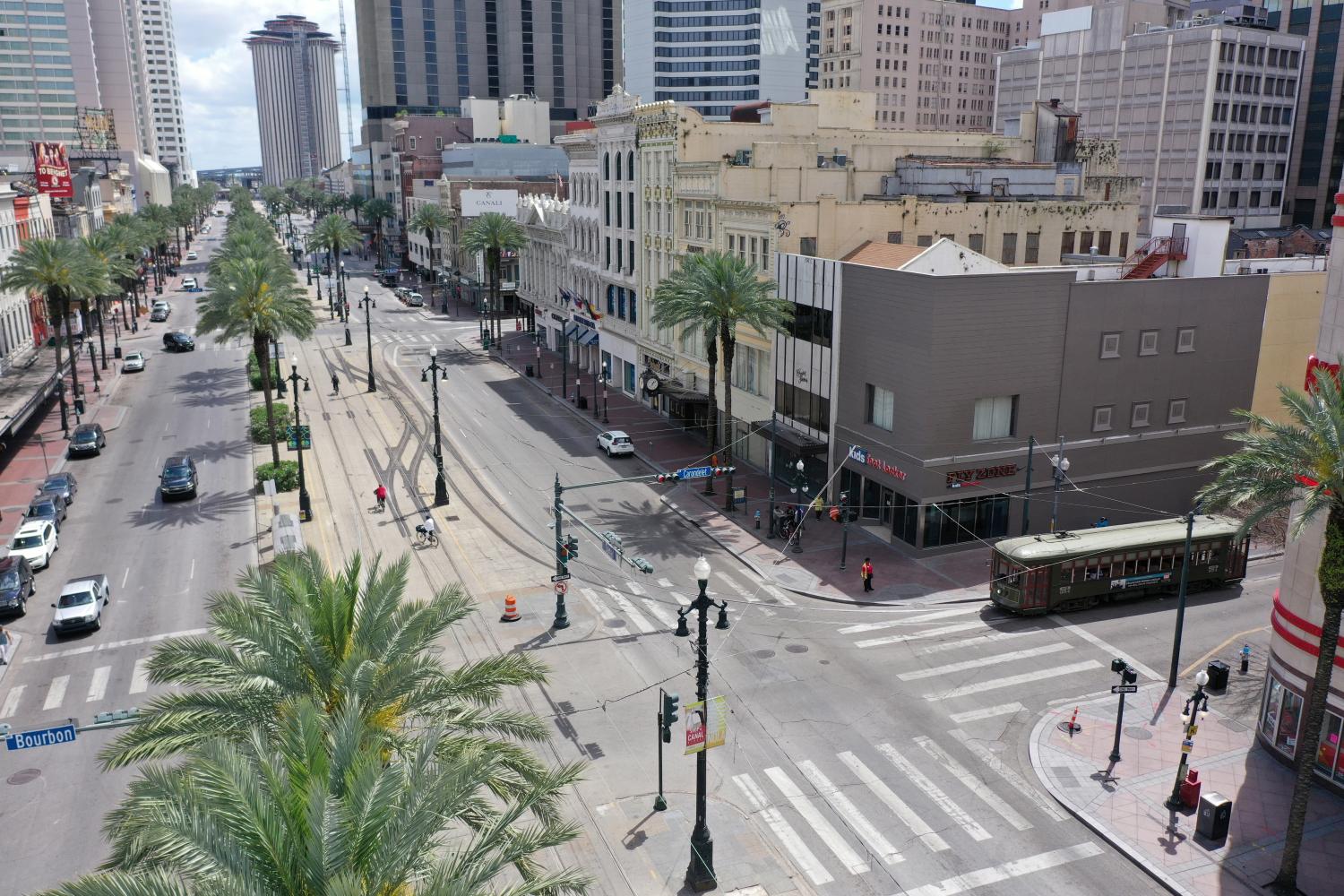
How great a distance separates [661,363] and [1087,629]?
38.2 meters

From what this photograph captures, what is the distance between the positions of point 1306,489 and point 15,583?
4272cm

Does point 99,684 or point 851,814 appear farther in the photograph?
point 99,684

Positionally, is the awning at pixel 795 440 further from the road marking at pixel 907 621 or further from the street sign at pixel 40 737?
the street sign at pixel 40 737

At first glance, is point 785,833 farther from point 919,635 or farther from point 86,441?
point 86,441

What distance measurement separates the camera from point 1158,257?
51.0m

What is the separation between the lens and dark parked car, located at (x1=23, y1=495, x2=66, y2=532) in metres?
45.8

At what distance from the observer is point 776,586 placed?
41.2 meters

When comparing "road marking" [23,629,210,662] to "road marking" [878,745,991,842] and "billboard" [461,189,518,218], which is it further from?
"billboard" [461,189,518,218]

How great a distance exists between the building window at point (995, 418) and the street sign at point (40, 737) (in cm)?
3514

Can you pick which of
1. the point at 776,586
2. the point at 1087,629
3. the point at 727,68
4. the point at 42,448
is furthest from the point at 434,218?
the point at 1087,629

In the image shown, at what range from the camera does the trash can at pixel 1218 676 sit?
32125mm

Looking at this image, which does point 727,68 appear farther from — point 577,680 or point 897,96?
point 577,680

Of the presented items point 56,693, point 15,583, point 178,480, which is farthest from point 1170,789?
point 178,480

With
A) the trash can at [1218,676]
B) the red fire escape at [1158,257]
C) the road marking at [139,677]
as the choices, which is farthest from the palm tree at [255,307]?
the red fire escape at [1158,257]
